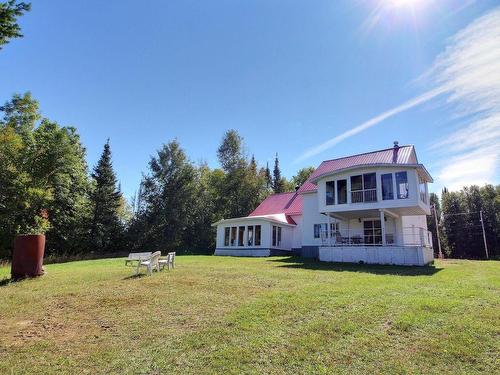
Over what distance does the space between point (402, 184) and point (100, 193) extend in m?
32.5

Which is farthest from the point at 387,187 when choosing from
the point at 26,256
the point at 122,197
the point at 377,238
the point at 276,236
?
the point at 122,197

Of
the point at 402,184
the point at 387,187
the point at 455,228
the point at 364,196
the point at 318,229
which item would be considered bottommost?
the point at 318,229

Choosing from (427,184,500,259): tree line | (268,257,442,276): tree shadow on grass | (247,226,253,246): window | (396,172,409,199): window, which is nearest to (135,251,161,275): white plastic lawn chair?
(268,257,442,276): tree shadow on grass

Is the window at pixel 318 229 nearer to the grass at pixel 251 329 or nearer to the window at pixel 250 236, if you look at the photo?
the window at pixel 250 236

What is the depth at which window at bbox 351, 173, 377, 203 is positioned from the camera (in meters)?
21.5

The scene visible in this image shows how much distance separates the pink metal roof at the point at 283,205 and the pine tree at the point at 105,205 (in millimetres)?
17496

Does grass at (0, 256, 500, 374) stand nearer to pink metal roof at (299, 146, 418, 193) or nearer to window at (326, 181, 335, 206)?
window at (326, 181, 335, 206)

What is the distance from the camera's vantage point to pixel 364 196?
2180cm

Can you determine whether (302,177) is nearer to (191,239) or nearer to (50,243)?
(191,239)

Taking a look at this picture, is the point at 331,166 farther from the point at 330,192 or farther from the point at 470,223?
the point at 470,223

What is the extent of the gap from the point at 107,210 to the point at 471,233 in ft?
169

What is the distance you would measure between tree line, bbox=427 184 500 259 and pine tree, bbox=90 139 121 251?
43.7 m

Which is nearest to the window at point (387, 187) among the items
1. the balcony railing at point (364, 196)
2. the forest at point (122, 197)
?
the balcony railing at point (364, 196)

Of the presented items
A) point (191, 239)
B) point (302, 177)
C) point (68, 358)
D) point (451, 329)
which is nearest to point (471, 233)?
point (302, 177)
